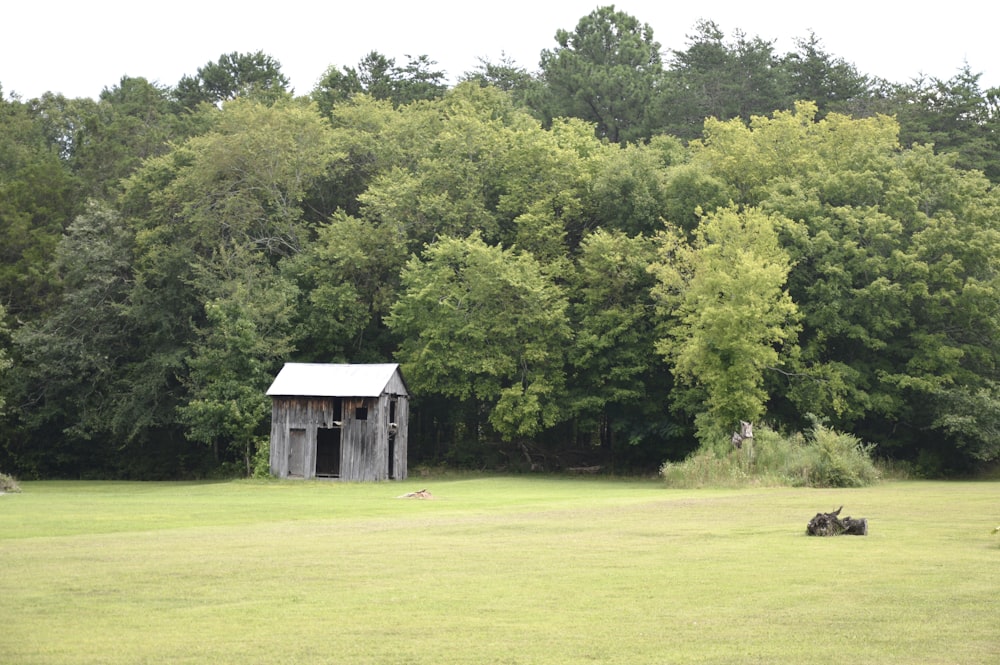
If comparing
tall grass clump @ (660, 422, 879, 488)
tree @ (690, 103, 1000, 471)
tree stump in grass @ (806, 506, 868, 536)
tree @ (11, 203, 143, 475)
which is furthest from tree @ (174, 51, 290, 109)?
tree stump in grass @ (806, 506, 868, 536)

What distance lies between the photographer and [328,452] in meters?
57.4

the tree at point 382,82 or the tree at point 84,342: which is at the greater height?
the tree at point 382,82

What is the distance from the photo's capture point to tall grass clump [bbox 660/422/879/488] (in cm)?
4072

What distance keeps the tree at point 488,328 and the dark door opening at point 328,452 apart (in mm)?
4648

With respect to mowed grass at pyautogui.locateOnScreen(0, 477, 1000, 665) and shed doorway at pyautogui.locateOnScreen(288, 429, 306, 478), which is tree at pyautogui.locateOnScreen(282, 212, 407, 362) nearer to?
shed doorway at pyautogui.locateOnScreen(288, 429, 306, 478)

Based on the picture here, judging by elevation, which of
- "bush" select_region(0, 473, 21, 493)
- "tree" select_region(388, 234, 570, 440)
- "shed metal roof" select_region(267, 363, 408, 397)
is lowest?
"bush" select_region(0, 473, 21, 493)

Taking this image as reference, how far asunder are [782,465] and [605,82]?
4330 cm

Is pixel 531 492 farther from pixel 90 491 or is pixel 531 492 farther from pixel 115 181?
pixel 115 181

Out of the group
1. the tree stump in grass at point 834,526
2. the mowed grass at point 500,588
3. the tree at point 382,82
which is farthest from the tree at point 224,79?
the tree stump in grass at point 834,526

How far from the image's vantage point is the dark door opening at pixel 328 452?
182 feet

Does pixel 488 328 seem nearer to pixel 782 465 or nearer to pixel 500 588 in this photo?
pixel 782 465

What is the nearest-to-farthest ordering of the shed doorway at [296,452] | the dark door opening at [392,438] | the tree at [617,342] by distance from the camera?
the shed doorway at [296,452]
the dark door opening at [392,438]
the tree at [617,342]

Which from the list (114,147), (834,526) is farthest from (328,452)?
(834,526)

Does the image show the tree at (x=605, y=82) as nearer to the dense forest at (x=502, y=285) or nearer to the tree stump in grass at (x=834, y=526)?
the dense forest at (x=502, y=285)
